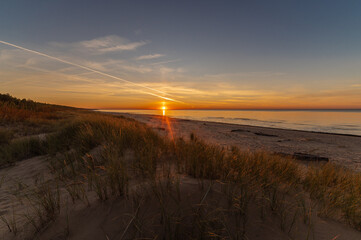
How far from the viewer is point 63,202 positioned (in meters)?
2.07

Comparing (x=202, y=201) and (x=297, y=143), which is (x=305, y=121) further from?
(x=202, y=201)

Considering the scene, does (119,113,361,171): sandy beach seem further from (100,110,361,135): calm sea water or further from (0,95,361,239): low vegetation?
(100,110,361,135): calm sea water

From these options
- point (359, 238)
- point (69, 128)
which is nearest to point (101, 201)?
point (359, 238)

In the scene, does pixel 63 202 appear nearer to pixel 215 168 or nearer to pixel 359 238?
pixel 215 168

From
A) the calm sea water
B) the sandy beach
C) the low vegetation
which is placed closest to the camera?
the low vegetation

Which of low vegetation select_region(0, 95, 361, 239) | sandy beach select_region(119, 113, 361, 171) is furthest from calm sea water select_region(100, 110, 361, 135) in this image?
low vegetation select_region(0, 95, 361, 239)

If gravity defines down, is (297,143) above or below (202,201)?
below

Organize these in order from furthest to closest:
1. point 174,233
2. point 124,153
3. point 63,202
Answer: point 124,153 → point 63,202 → point 174,233

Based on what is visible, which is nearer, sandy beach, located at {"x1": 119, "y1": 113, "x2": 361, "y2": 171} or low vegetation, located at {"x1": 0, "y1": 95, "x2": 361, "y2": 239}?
low vegetation, located at {"x1": 0, "y1": 95, "x2": 361, "y2": 239}

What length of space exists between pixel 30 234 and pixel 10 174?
3.57m

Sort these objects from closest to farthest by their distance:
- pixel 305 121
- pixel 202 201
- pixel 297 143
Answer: pixel 202 201, pixel 297 143, pixel 305 121

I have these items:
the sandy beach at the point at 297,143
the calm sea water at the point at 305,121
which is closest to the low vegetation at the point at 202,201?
the sandy beach at the point at 297,143

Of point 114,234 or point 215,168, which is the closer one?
point 114,234

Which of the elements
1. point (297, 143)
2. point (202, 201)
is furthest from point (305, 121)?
point (202, 201)
